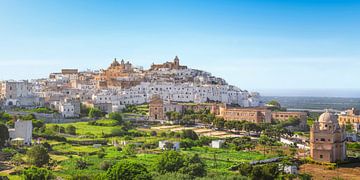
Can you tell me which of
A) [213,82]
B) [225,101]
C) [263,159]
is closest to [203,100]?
[225,101]

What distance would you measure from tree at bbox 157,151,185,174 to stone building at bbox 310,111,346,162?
12842 millimetres

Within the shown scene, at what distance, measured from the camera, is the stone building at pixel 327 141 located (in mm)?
34438

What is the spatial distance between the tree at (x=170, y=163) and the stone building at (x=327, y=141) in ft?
42.1

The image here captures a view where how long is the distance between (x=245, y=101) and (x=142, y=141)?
33.7 metres

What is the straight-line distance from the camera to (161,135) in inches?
1719

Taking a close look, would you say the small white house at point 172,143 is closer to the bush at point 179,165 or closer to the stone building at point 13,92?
the bush at point 179,165

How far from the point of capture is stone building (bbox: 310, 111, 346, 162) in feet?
113

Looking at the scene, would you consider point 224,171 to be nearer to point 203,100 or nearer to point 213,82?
point 203,100

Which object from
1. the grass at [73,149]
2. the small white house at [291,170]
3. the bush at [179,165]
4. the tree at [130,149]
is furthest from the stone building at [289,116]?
the bush at [179,165]

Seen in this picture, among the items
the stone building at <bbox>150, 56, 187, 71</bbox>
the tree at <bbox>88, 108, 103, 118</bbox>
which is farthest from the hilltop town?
the stone building at <bbox>150, 56, 187, 71</bbox>

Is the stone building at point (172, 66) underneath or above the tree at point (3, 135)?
above

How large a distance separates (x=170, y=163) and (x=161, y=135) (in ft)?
57.9

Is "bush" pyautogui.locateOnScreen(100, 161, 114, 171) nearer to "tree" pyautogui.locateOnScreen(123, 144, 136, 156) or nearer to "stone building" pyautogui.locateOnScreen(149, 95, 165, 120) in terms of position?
"tree" pyautogui.locateOnScreen(123, 144, 136, 156)

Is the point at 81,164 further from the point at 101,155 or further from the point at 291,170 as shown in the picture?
the point at 291,170
